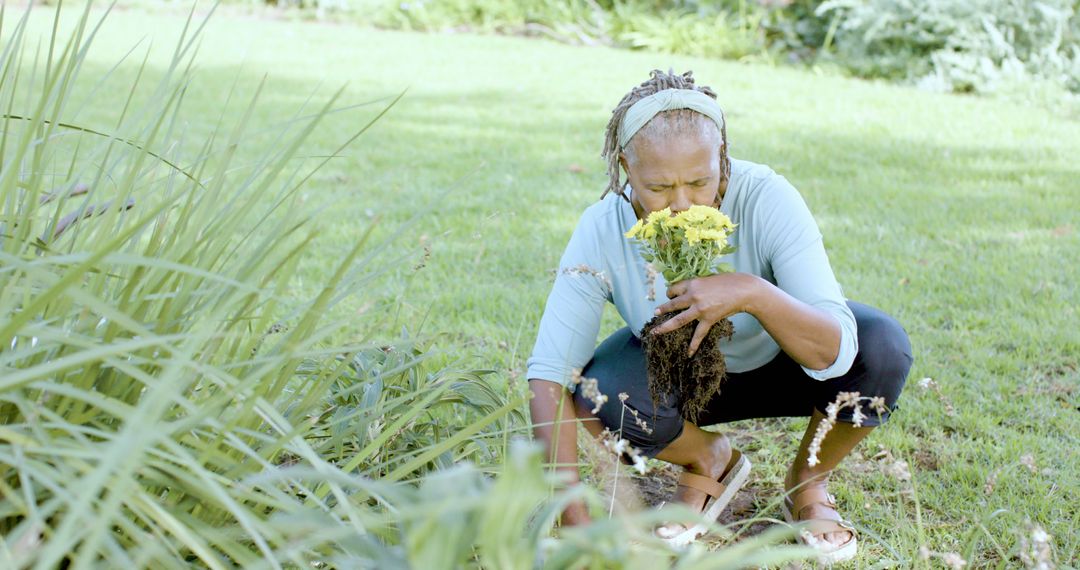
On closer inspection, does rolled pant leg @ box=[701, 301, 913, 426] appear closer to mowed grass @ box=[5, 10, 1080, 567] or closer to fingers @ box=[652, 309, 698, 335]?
mowed grass @ box=[5, 10, 1080, 567]

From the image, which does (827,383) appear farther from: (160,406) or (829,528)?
(160,406)

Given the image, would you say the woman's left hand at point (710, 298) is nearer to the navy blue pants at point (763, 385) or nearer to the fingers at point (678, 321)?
the fingers at point (678, 321)

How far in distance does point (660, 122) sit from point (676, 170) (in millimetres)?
124

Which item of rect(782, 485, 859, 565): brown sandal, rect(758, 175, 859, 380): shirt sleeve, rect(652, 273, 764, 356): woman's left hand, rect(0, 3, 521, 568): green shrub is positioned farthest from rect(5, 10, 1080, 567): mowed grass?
rect(652, 273, 764, 356): woman's left hand

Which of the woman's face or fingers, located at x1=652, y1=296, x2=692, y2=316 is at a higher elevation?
the woman's face

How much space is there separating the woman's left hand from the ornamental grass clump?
6cm

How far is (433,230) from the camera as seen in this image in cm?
506

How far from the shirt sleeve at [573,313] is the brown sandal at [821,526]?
649mm

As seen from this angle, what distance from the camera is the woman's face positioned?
2.40 metres

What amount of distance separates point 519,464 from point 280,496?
55cm

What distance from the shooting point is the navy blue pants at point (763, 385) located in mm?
2596

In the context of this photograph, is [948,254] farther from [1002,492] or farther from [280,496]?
[280,496]

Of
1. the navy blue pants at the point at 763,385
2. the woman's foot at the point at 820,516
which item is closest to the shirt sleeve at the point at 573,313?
the navy blue pants at the point at 763,385

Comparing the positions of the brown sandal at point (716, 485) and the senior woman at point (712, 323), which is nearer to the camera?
the senior woman at point (712, 323)
